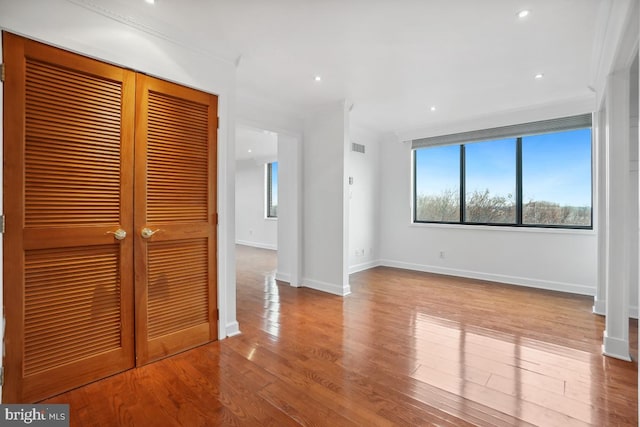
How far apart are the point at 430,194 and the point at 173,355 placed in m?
4.70

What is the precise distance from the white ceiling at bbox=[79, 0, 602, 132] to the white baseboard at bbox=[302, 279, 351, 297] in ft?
8.08

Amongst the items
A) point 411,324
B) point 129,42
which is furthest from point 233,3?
point 411,324

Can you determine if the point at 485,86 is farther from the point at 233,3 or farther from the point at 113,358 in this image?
the point at 113,358

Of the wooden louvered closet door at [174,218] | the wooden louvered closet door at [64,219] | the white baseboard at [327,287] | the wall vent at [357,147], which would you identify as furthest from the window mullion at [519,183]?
the wooden louvered closet door at [64,219]

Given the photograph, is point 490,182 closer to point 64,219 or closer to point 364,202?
point 364,202

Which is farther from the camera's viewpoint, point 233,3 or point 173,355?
point 173,355

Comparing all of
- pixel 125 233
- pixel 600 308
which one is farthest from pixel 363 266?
pixel 125 233

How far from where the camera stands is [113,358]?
203 cm

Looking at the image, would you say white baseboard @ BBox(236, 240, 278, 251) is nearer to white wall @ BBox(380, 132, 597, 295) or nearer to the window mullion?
white wall @ BBox(380, 132, 597, 295)

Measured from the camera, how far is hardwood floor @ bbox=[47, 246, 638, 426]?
1.67 metres

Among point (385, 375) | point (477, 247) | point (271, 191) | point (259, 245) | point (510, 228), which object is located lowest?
point (385, 375)

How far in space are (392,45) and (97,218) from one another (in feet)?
8.57

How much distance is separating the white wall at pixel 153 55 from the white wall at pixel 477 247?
3.74 m

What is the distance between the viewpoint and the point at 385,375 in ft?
6.76
